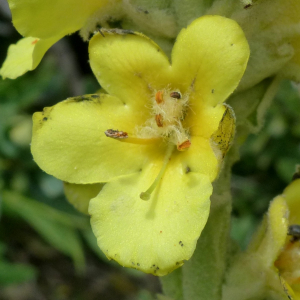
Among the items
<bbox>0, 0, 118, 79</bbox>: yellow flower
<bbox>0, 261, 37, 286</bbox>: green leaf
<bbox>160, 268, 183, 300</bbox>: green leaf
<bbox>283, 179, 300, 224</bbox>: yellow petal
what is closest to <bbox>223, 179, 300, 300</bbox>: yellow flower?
<bbox>283, 179, 300, 224</bbox>: yellow petal

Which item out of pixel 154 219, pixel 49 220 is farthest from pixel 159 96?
pixel 49 220

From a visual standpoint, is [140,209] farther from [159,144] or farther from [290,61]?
[290,61]

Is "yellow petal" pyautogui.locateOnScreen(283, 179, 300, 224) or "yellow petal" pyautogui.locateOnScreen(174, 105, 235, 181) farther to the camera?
"yellow petal" pyautogui.locateOnScreen(283, 179, 300, 224)

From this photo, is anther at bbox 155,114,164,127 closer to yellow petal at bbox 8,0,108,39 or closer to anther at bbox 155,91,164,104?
anther at bbox 155,91,164,104

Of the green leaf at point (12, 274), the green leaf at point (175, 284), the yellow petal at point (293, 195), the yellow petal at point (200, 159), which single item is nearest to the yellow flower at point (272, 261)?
the yellow petal at point (293, 195)

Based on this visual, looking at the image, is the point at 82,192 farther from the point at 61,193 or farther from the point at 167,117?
the point at 61,193

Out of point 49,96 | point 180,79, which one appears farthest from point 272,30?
point 49,96

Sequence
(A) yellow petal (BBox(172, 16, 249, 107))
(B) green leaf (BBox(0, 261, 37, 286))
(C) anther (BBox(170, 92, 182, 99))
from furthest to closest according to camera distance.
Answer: (B) green leaf (BBox(0, 261, 37, 286))
(C) anther (BBox(170, 92, 182, 99))
(A) yellow petal (BBox(172, 16, 249, 107))
